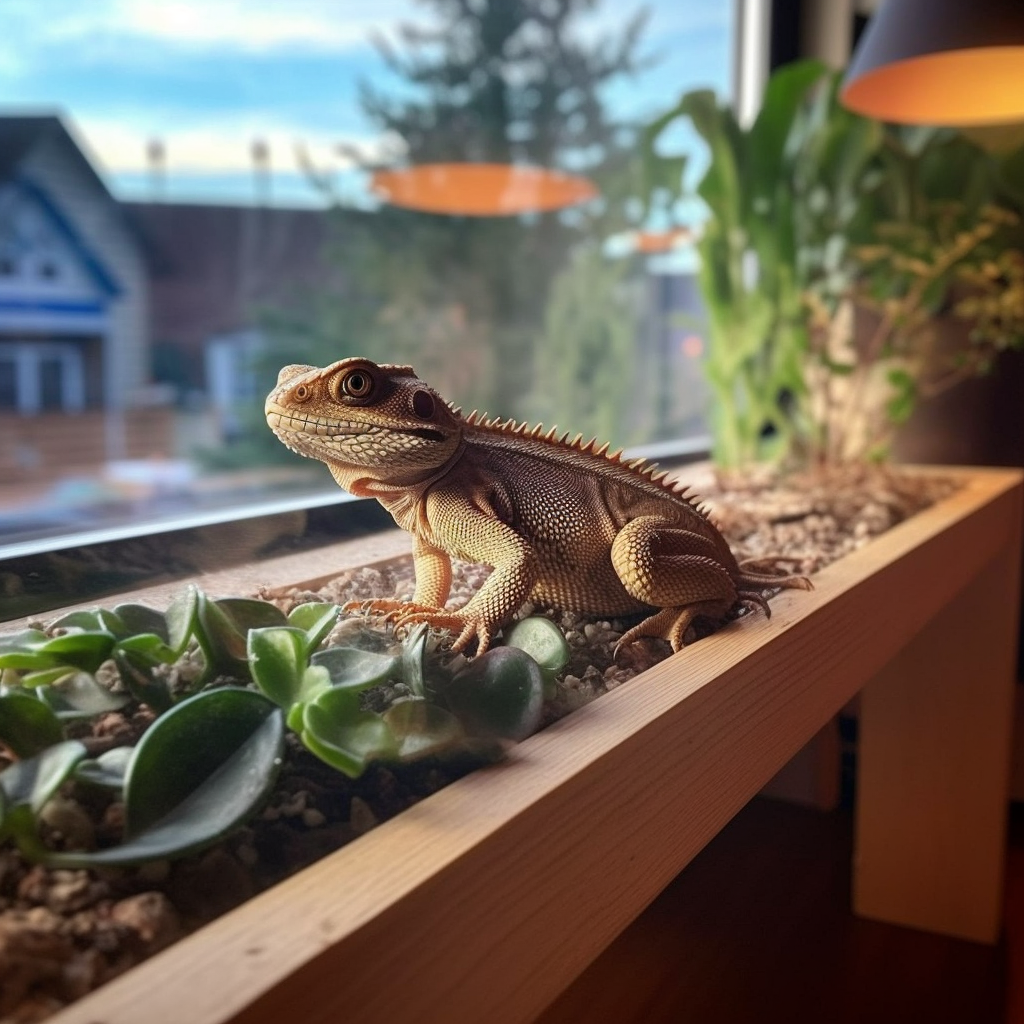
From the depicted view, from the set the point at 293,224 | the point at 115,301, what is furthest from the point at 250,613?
the point at 293,224

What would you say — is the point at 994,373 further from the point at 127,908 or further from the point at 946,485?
the point at 127,908

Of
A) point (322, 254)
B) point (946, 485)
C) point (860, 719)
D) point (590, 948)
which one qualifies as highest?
point (322, 254)

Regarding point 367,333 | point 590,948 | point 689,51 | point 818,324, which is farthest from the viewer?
point 689,51

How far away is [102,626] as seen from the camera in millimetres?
621

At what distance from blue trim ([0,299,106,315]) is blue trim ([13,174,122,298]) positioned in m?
0.03

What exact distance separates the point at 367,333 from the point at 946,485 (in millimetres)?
1155

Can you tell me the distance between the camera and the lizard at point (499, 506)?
2.35 feet

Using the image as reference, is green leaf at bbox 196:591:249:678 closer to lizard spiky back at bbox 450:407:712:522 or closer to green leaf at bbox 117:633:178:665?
green leaf at bbox 117:633:178:665

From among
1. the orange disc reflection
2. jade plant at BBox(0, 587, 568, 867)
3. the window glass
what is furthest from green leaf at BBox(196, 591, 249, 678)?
the orange disc reflection

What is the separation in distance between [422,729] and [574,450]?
0.37m

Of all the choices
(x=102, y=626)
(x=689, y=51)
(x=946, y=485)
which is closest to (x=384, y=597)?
(x=102, y=626)

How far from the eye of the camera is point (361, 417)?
28.1 inches

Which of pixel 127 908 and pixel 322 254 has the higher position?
pixel 322 254

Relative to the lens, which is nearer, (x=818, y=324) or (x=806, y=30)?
(x=818, y=324)
